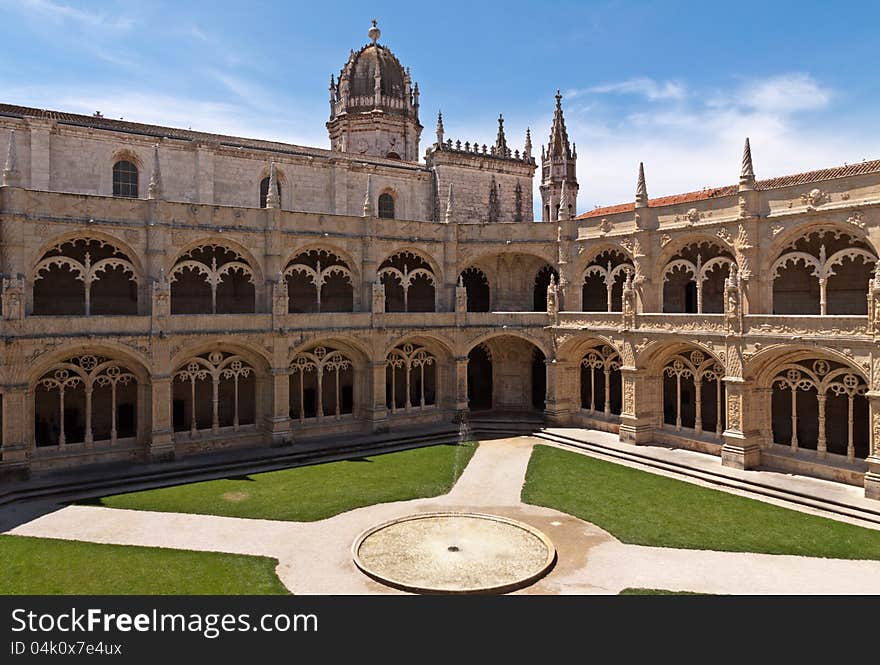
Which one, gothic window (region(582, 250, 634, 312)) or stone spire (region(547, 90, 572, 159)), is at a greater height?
stone spire (region(547, 90, 572, 159))

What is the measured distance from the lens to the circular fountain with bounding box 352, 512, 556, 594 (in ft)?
45.4

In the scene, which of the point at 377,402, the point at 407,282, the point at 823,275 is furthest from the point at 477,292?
the point at 823,275

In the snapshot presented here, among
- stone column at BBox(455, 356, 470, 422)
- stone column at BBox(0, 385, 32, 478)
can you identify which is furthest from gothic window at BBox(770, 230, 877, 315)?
stone column at BBox(0, 385, 32, 478)

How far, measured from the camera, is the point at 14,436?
2208 centimetres

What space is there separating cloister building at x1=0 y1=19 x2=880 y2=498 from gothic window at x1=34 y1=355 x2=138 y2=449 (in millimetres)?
119

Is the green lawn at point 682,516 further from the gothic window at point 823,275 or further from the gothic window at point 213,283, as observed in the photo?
the gothic window at point 213,283

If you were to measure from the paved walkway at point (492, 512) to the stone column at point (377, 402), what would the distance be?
923 cm

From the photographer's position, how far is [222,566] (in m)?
15.1

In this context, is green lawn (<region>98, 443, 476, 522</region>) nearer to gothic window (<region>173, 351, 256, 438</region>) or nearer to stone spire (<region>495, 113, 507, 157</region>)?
gothic window (<region>173, 351, 256, 438</region>)

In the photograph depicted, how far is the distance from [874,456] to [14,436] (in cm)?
3017

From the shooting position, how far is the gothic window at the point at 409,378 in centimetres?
3181

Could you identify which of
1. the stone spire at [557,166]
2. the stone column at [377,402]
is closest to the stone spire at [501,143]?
the stone spire at [557,166]

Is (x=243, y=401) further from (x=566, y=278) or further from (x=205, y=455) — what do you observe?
(x=566, y=278)
